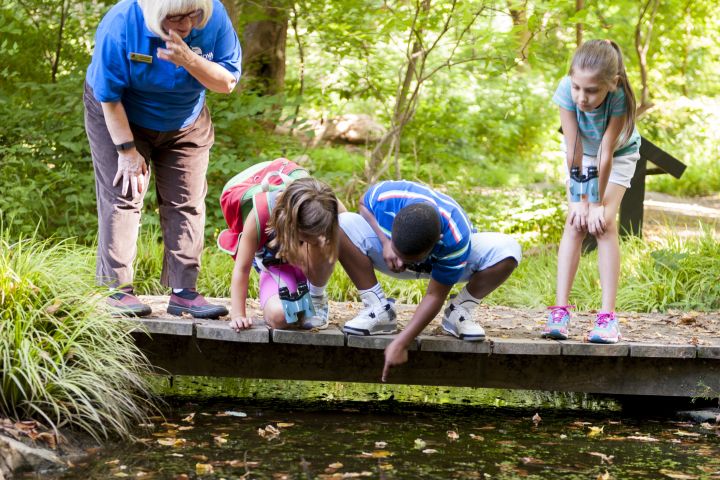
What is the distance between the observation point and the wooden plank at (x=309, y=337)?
3992mm

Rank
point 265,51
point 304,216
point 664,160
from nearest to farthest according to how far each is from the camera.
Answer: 1. point 304,216
2. point 664,160
3. point 265,51

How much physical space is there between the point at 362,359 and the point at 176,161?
4.32 ft

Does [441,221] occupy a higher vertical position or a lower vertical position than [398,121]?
lower

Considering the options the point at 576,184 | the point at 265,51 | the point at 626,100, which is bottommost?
the point at 576,184

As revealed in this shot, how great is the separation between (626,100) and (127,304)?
250cm

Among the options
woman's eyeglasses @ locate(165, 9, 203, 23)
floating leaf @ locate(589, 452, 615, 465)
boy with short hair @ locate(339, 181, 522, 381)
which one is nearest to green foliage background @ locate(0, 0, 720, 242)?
woman's eyeglasses @ locate(165, 9, 203, 23)

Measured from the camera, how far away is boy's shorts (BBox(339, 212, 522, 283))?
3.94 m

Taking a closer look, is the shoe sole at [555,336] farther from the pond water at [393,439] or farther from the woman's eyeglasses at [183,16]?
the woman's eyeglasses at [183,16]

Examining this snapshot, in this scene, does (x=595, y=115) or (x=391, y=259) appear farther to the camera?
(x=595, y=115)

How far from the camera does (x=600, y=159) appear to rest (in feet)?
13.5

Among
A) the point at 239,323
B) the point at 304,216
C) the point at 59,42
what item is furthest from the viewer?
the point at 59,42

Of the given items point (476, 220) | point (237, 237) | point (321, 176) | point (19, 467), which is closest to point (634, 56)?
point (476, 220)

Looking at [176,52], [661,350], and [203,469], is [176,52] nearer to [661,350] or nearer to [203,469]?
[203,469]

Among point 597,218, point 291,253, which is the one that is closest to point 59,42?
point 291,253
